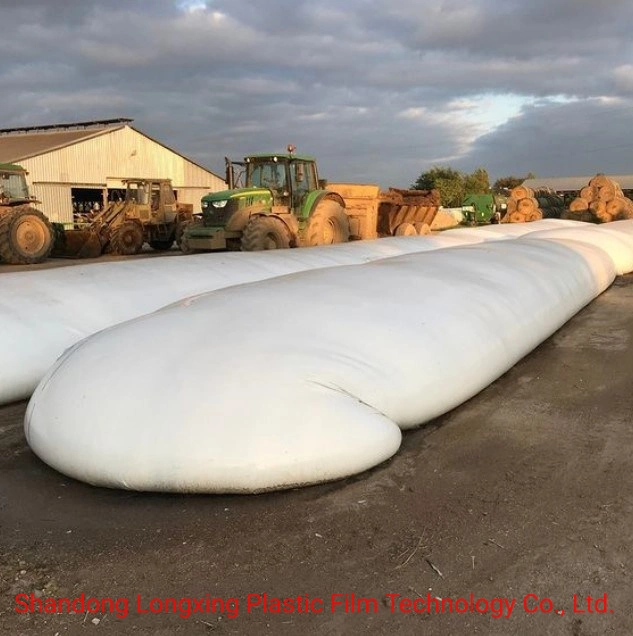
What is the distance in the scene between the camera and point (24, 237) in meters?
13.2

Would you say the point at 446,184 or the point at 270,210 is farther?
the point at 446,184

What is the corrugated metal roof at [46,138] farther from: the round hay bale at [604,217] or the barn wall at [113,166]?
the round hay bale at [604,217]

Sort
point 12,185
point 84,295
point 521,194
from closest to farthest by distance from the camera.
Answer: point 84,295 < point 12,185 < point 521,194

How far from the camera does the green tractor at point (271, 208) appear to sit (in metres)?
11.0

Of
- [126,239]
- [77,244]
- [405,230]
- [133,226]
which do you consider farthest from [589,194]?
[77,244]

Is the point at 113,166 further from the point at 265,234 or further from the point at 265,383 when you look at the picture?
the point at 265,383

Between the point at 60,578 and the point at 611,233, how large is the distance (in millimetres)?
10095

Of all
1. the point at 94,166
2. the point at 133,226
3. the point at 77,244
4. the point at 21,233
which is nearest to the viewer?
the point at 21,233

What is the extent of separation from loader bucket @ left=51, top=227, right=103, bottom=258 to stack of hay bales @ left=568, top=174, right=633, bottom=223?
51.5 feet

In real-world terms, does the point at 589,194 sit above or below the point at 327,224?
above

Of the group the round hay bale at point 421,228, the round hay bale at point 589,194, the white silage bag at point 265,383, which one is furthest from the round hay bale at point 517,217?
the white silage bag at point 265,383

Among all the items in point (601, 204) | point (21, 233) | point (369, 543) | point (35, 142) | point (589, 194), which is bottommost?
point (369, 543)

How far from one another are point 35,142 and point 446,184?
80.2ft

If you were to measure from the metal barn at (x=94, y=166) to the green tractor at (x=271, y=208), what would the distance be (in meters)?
13.8
